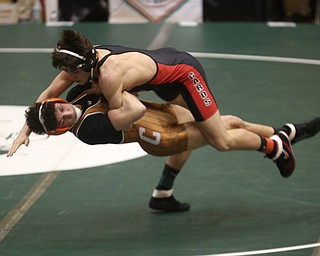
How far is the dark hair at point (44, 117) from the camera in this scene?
A: 663 centimetres

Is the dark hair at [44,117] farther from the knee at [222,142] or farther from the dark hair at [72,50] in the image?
the knee at [222,142]

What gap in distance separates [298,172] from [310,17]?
5208 millimetres

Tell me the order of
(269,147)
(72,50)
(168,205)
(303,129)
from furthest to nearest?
(303,129)
(168,205)
(269,147)
(72,50)

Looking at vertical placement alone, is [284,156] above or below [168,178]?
above

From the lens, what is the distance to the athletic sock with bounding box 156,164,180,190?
7586 millimetres

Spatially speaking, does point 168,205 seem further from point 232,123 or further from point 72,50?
point 72,50

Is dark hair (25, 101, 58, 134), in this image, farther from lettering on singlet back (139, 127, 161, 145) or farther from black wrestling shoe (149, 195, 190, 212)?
black wrestling shoe (149, 195, 190, 212)

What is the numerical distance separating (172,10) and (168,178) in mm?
5752

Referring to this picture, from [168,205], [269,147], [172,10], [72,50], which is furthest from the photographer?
[172,10]

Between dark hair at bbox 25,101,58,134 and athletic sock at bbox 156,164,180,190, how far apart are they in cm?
119

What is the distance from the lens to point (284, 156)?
7.37 m

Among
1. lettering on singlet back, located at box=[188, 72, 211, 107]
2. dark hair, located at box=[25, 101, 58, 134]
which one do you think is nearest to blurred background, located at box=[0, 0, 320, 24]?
lettering on singlet back, located at box=[188, 72, 211, 107]

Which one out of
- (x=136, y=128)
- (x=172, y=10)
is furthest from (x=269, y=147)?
(x=172, y=10)

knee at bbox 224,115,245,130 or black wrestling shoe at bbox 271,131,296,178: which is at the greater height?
knee at bbox 224,115,245,130
